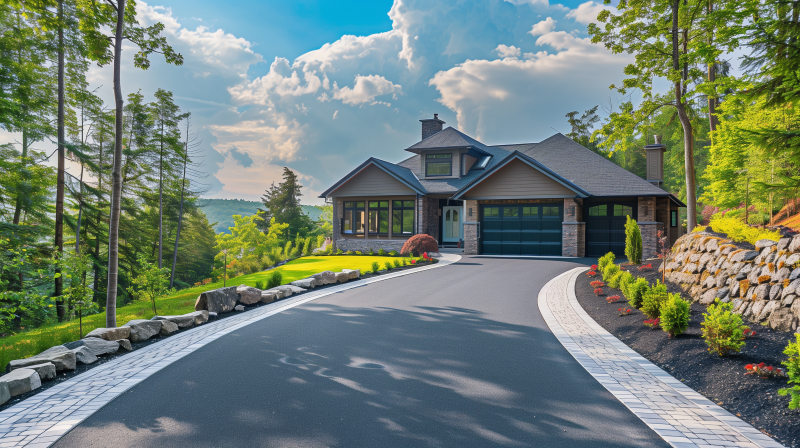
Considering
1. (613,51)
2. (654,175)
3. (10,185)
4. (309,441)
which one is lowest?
(309,441)

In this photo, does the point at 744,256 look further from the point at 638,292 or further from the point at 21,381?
the point at 21,381

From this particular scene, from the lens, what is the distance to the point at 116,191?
7473 mm

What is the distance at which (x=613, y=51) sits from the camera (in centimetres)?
1673

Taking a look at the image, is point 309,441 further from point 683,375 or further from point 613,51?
point 613,51

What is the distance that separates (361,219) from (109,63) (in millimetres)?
18737

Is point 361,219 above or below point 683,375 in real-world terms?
above

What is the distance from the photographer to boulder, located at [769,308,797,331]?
5.54 meters

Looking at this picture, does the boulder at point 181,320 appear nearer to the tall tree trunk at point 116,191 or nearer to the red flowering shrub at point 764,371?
the tall tree trunk at point 116,191

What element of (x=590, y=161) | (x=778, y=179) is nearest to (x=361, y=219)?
(x=590, y=161)

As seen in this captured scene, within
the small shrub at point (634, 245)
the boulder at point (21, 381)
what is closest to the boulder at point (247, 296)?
the boulder at point (21, 381)

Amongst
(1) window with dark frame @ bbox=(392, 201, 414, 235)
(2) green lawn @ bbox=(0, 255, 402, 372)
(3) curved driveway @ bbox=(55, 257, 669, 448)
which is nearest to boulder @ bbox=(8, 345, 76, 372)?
(2) green lawn @ bbox=(0, 255, 402, 372)

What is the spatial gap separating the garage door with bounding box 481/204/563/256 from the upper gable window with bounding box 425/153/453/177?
5.55 m

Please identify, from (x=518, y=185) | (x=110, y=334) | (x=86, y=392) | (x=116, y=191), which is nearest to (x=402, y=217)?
(x=518, y=185)

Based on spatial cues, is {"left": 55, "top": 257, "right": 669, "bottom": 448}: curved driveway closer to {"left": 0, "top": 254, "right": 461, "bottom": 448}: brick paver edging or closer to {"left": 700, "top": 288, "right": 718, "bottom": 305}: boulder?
{"left": 0, "top": 254, "right": 461, "bottom": 448}: brick paver edging
